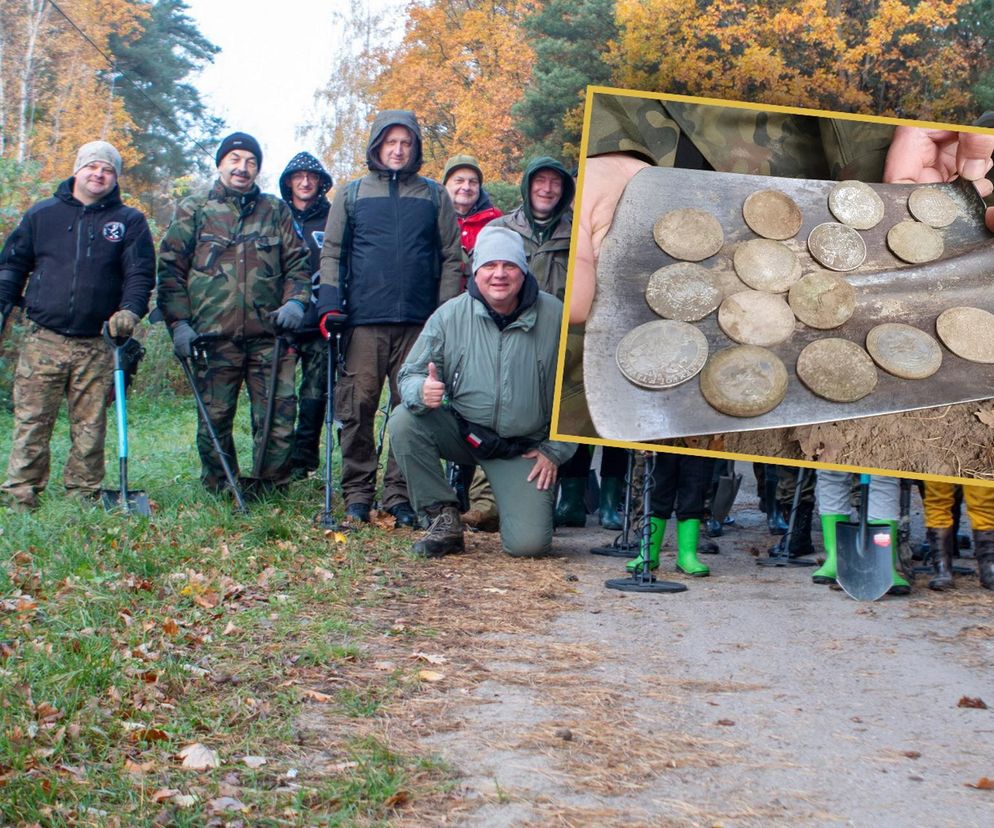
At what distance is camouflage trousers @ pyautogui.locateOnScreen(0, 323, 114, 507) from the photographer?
26.2ft

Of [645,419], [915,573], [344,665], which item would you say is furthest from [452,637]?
[915,573]

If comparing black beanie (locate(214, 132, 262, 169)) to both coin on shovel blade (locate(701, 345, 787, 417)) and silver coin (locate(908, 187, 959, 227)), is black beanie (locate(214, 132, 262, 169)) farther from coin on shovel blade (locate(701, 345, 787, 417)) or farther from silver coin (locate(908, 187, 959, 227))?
silver coin (locate(908, 187, 959, 227))

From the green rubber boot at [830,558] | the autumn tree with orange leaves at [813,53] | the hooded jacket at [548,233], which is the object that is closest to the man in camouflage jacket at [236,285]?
the hooded jacket at [548,233]

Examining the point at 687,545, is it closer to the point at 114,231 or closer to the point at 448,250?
the point at 448,250

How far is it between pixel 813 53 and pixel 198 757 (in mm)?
25252

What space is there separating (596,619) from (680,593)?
2.58 ft

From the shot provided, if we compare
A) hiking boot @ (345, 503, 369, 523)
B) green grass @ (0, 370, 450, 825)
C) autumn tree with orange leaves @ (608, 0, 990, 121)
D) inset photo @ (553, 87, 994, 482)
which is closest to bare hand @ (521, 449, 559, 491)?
green grass @ (0, 370, 450, 825)

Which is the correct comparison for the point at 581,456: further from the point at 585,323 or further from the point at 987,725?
the point at 987,725

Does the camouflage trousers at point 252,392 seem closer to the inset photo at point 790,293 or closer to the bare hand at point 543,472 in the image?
the bare hand at point 543,472

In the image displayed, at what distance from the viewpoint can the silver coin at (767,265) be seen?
4551 millimetres

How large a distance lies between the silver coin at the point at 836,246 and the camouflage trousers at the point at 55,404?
5.12 metres

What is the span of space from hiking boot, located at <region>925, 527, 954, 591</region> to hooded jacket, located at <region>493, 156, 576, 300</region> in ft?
9.01

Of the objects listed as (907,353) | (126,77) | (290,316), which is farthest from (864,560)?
(126,77)

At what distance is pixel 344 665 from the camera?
471 cm
